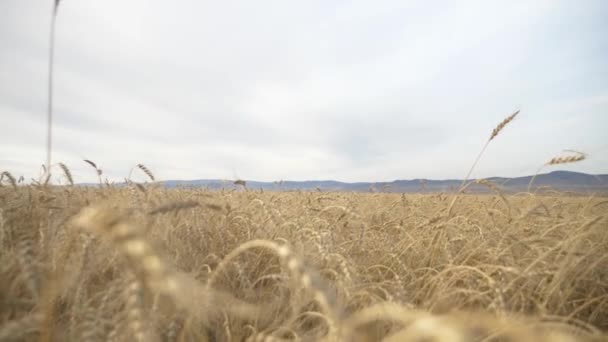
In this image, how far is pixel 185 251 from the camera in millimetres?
A: 1897

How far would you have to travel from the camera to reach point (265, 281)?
206cm

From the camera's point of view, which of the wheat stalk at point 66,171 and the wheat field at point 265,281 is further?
the wheat stalk at point 66,171

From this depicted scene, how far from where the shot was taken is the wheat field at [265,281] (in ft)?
1.73

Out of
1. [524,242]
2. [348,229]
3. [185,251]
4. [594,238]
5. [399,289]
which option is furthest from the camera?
[348,229]

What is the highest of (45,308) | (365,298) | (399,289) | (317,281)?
(317,281)

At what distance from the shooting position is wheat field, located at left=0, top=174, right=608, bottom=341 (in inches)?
20.8

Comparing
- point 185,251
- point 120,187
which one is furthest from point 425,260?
point 120,187

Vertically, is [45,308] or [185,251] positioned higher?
[45,308]

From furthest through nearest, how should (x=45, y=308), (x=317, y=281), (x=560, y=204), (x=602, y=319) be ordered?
(x=560, y=204) < (x=602, y=319) < (x=45, y=308) < (x=317, y=281)

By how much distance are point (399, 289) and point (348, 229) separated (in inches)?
70.5

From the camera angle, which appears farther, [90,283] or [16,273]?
[90,283]

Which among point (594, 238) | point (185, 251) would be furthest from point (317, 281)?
point (594, 238)

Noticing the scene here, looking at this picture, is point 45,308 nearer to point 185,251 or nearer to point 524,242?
point 185,251

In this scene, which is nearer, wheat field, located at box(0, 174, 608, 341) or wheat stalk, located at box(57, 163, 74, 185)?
wheat field, located at box(0, 174, 608, 341)
